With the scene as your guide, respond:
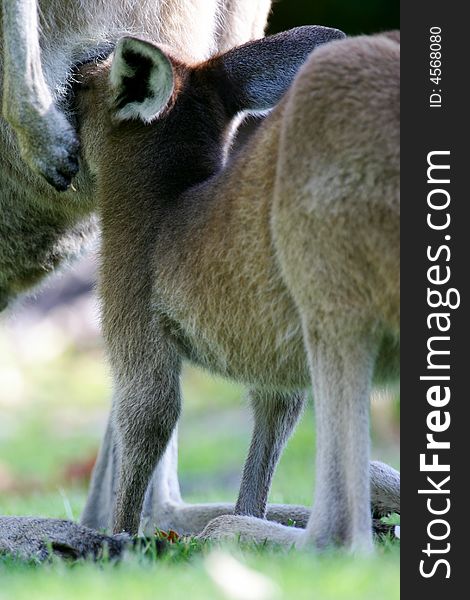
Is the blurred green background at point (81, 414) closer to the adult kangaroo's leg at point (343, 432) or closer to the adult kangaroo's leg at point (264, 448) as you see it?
the adult kangaroo's leg at point (264, 448)

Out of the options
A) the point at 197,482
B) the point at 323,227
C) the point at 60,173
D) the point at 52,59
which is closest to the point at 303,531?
the point at 323,227

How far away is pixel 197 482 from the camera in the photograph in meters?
7.70

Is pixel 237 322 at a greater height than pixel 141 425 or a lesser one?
greater

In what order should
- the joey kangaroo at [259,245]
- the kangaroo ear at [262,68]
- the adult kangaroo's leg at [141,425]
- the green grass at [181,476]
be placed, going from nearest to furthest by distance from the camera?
the green grass at [181,476], the joey kangaroo at [259,245], the adult kangaroo's leg at [141,425], the kangaroo ear at [262,68]

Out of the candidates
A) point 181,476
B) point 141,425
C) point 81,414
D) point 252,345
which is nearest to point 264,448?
point 141,425

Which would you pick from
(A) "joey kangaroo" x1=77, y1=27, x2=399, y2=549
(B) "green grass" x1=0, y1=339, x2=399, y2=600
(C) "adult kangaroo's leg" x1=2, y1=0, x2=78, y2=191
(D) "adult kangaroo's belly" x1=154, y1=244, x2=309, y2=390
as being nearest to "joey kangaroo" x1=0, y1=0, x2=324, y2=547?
(C) "adult kangaroo's leg" x1=2, y1=0, x2=78, y2=191

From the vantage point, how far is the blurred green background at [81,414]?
706 centimetres

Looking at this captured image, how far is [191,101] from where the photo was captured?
3.96 m

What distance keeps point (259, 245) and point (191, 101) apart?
905 mm

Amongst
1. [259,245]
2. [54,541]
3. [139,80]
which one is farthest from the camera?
[139,80]

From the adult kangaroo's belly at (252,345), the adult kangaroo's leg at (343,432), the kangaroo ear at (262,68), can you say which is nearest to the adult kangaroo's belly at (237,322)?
the adult kangaroo's belly at (252,345)

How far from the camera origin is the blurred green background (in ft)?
23.2

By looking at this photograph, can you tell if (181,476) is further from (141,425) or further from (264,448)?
(141,425)

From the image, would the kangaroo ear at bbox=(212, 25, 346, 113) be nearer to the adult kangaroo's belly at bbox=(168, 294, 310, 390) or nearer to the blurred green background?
the adult kangaroo's belly at bbox=(168, 294, 310, 390)
